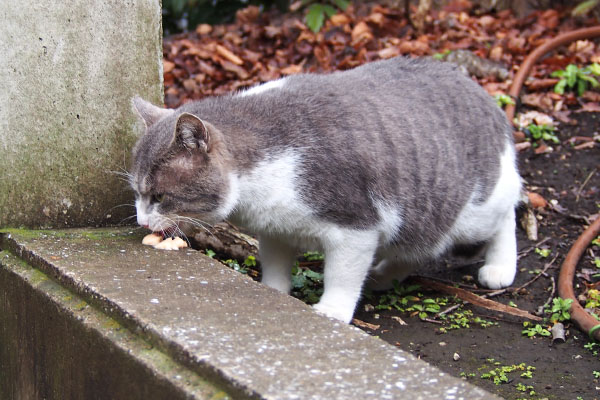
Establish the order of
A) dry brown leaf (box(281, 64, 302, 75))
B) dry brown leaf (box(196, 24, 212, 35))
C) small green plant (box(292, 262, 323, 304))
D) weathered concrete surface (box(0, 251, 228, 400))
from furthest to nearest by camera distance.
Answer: dry brown leaf (box(196, 24, 212, 35))
dry brown leaf (box(281, 64, 302, 75))
small green plant (box(292, 262, 323, 304))
weathered concrete surface (box(0, 251, 228, 400))

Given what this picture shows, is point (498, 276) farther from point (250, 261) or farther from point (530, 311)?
point (250, 261)

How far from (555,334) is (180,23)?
7.24m

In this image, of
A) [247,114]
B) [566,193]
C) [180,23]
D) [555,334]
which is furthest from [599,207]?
[180,23]

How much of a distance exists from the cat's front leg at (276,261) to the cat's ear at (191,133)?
763mm

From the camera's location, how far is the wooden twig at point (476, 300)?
12.8 ft

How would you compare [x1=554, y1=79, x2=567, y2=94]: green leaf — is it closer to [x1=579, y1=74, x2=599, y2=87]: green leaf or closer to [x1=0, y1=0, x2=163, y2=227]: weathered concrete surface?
[x1=579, y1=74, x2=599, y2=87]: green leaf

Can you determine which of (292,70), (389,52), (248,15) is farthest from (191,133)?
(248,15)

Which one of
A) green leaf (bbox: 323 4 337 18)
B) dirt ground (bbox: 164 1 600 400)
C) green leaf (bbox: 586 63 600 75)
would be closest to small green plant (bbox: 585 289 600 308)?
dirt ground (bbox: 164 1 600 400)

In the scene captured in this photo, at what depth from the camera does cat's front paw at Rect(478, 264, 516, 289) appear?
4.19 metres

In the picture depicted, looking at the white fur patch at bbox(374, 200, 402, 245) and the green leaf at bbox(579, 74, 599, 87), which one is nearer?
the white fur patch at bbox(374, 200, 402, 245)

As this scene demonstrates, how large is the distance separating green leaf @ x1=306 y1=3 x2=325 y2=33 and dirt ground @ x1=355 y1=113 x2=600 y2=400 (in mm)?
2936

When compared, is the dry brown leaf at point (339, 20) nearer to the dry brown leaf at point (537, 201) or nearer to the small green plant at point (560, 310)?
the dry brown leaf at point (537, 201)

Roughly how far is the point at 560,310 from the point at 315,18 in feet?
14.5

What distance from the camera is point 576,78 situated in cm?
611
